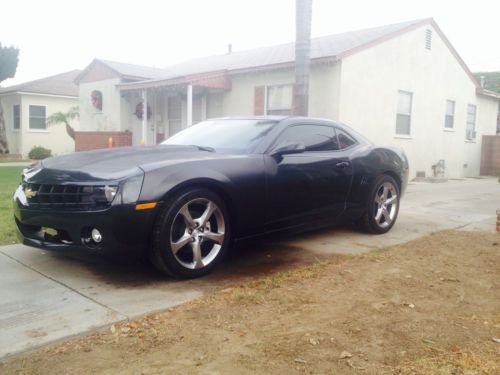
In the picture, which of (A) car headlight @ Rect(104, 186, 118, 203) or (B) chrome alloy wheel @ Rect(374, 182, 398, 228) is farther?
(B) chrome alloy wheel @ Rect(374, 182, 398, 228)

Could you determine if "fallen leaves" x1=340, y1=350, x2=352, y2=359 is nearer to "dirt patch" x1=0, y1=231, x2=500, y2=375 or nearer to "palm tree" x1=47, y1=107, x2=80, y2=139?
"dirt patch" x1=0, y1=231, x2=500, y2=375

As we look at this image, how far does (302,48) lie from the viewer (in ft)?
33.8

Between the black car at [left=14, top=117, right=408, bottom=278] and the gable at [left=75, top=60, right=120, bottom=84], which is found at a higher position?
the gable at [left=75, top=60, right=120, bottom=84]

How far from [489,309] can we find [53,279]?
3383 mm

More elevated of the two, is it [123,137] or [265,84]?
[265,84]

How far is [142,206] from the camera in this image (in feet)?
12.2

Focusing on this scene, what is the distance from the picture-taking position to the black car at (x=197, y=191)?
374cm

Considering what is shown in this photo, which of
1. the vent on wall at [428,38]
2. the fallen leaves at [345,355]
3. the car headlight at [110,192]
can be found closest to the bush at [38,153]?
the vent on wall at [428,38]

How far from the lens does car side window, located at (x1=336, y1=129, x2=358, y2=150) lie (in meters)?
5.70

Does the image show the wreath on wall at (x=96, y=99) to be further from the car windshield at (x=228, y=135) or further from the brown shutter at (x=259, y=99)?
the car windshield at (x=228, y=135)

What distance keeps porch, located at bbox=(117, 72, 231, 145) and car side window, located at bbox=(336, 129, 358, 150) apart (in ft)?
26.1

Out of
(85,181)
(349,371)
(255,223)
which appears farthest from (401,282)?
(85,181)

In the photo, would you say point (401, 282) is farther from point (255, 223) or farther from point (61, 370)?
point (61, 370)

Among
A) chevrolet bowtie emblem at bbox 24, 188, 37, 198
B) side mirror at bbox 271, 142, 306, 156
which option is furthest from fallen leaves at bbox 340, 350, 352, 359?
chevrolet bowtie emblem at bbox 24, 188, 37, 198
